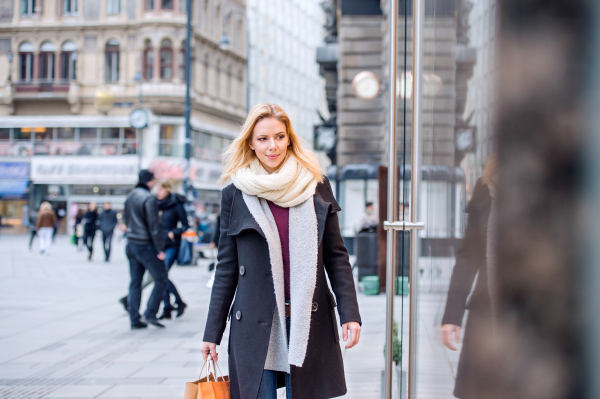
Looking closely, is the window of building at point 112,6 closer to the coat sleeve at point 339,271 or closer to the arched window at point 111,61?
the arched window at point 111,61

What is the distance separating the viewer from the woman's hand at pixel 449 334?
1695 millimetres

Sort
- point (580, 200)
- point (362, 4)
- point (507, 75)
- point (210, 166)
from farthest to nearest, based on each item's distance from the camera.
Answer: point (210, 166) → point (362, 4) → point (507, 75) → point (580, 200)

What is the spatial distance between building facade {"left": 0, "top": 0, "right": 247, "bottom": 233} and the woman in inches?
1457

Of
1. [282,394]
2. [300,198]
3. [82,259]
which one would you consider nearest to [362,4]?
[82,259]

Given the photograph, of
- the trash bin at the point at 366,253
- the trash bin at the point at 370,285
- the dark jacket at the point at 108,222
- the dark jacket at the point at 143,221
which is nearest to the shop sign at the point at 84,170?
the dark jacket at the point at 108,222

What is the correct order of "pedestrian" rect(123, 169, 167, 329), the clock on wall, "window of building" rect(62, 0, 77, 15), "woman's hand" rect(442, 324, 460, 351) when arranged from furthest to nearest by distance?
"window of building" rect(62, 0, 77, 15) < the clock on wall < "pedestrian" rect(123, 169, 167, 329) < "woman's hand" rect(442, 324, 460, 351)

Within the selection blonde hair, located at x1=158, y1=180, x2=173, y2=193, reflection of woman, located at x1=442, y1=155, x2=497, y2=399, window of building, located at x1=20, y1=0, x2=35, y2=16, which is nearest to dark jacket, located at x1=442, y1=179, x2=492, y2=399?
reflection of woman, located at x1=442, y1=155, x2=497, y2=399

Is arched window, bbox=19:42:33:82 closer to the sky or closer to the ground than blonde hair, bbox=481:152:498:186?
closer to the sky

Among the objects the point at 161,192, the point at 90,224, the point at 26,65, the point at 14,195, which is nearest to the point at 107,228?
the point at 90,224

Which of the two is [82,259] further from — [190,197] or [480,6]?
[480,6]

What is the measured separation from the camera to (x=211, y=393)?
8.13ft

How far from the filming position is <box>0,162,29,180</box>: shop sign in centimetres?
3991

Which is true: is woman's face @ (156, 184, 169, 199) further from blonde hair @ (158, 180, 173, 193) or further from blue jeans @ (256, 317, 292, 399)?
blue jeans @ (256, 317, 292, 399)

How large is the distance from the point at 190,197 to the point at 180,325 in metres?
12.5
